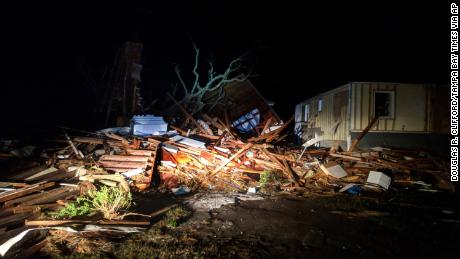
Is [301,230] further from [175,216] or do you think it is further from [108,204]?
[108,204]

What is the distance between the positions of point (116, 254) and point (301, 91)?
32045mm

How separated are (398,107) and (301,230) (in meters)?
10.7

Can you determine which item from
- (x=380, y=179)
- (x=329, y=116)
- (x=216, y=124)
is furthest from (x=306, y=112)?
(x=380, y=179)

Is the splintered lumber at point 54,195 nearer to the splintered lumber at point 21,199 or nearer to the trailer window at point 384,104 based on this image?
the splintered lumber at point 21,199

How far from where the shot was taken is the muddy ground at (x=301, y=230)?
15.9ft

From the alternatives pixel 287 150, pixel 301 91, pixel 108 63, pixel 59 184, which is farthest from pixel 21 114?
pixel 301 91

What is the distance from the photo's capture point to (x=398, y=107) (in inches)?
546

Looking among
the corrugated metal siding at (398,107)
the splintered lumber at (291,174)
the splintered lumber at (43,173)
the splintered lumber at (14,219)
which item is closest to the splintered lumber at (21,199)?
the splintered lumber at (14,219)

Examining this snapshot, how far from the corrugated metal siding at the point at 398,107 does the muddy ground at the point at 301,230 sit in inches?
228

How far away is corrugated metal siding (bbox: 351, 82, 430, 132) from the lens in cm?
1377

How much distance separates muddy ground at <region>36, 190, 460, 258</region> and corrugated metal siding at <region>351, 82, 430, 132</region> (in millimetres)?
5791

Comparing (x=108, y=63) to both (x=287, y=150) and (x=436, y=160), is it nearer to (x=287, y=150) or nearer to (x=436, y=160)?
(x=287, y=150)

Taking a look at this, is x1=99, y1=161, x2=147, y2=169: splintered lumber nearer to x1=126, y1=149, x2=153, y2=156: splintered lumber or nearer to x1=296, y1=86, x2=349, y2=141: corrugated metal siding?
x1=126, y1=149, x2=153, y2=156: splintered lumber

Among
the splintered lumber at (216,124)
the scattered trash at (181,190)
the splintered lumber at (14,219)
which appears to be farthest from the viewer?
the splintered lumber at (216,124)
